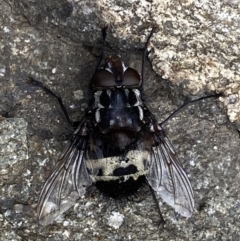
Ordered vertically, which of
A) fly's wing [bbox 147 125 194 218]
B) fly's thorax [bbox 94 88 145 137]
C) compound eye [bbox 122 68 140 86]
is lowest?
fly's wing [bbox 147 125 194 218]

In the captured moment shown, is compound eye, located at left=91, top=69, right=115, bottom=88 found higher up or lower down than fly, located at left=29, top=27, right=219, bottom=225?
higher up

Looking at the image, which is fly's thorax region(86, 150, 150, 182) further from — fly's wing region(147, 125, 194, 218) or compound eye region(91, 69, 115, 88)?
compound eye region(91, 69, 115, 88)

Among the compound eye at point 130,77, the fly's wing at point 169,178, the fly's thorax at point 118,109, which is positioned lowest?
the fly's wing at point 169,178

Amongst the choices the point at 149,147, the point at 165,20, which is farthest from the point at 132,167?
the point at 165,20

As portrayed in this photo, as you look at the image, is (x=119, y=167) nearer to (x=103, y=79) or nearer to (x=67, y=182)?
(x=67, y=182)

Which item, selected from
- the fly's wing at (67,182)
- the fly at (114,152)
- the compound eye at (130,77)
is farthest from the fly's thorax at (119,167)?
the compound eye at (130,77)

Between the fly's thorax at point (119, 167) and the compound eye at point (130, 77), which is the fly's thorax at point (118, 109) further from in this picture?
the fly's thorax at point (119, 167)

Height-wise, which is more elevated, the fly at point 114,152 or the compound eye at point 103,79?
the compound eye at point 103,79

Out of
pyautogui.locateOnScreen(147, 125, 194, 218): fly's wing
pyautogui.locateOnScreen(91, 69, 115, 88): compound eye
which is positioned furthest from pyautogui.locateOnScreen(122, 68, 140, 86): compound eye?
pyautogui.locateOnScreen(147, 125, 194, 218): fly's wing
